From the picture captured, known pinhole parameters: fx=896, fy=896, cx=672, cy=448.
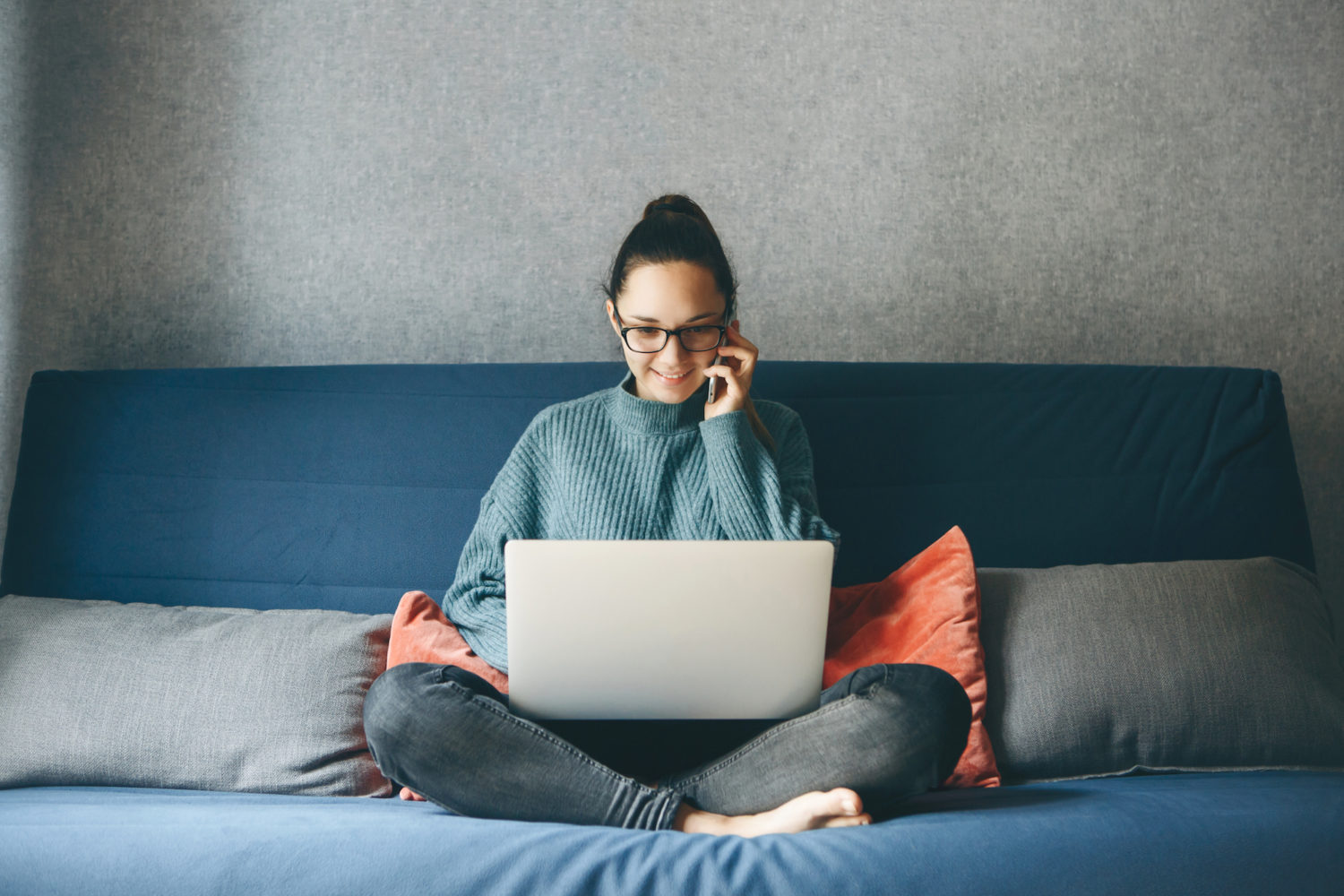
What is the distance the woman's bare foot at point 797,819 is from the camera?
0.99m

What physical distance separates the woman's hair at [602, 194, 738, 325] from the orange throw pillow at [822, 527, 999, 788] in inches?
19.6

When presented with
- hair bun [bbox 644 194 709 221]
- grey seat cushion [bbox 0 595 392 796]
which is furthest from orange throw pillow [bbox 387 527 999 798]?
hair bun [bbox 644 194 709 221]

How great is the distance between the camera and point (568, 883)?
883 millimetres

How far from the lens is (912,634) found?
132 cm

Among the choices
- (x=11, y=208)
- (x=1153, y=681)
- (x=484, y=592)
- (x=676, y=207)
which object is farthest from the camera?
(x=11, y=208)

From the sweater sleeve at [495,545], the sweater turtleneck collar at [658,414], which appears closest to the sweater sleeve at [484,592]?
the sweater sleeve at [495,545]

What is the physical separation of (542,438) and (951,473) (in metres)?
0.74

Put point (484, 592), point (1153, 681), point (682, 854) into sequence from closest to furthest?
point (682, 854) < point (1153, 681) < point (484, 592)

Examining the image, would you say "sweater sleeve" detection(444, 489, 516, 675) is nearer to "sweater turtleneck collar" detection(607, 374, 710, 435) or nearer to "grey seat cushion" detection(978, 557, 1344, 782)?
"sweater turtleneck collar" detection(607, 374, 710, 435)

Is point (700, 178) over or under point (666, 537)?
over

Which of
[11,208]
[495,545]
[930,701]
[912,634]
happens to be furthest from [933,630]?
[11,208]

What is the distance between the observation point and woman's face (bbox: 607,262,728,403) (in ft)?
4.48

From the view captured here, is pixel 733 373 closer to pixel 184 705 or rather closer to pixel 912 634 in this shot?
pixel 912 634

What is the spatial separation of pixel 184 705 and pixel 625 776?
0.69m
